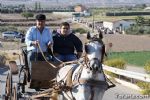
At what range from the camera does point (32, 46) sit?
420 inches

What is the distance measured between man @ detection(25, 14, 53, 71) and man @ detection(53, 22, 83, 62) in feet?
0.55

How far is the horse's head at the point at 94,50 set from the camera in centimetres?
827

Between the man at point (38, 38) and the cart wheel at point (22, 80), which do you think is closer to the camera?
the man at point (38, 38)

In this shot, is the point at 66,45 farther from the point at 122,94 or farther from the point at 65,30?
the point at 122,94

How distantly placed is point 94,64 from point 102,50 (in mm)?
371

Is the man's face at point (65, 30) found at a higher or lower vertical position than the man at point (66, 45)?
higher

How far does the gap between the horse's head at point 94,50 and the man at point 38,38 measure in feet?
6.94

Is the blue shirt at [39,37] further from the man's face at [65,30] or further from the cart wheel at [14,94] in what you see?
the cart wheel at [14,94]

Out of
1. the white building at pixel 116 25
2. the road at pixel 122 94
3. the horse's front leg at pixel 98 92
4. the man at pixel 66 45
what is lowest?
the white building at pixel 116 25

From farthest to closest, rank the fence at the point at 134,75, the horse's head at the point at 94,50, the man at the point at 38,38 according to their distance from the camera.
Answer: the fence at the point at 134,75, the man at the point at 38,38, the horse's head at the point at 94,50

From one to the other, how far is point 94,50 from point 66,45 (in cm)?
201

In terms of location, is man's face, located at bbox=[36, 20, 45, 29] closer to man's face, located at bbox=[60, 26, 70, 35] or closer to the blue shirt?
the blue shirt

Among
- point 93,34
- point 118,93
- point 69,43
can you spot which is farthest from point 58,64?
point 118,93

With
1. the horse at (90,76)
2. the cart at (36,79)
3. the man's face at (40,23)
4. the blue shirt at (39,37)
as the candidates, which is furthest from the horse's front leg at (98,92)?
the man's face at (40,23)
